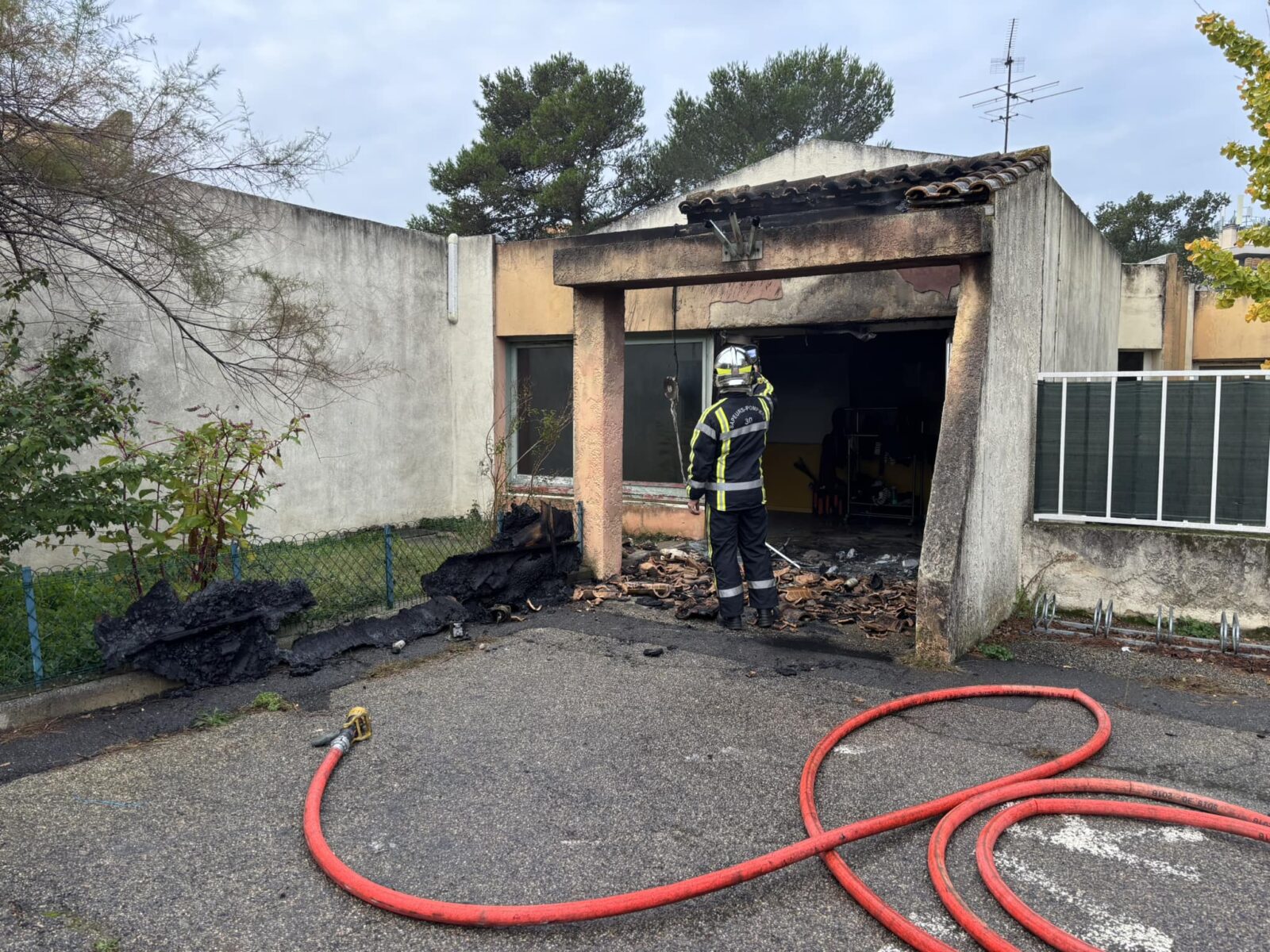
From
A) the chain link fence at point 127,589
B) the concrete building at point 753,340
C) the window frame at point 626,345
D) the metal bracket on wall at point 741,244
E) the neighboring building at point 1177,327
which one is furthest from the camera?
the neighboring building at point 1177,327

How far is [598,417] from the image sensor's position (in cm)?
811

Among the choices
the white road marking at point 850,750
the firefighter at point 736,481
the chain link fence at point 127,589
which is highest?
the firefighter at point 736,481

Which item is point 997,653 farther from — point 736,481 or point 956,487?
point 736,481

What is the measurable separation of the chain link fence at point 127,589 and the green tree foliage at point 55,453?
37cm

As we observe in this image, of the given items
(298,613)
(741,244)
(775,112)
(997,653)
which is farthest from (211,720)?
(775,112)

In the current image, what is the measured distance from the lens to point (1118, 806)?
3.69 metres

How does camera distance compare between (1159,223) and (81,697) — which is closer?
(81,697)

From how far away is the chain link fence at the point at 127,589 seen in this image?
199 inches

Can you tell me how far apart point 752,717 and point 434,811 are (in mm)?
1892

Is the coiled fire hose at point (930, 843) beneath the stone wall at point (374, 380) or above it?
beneath

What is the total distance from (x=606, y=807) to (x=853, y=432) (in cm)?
1103

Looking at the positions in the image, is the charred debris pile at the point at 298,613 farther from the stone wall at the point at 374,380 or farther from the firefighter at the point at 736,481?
the stone wall at the point at 374,380

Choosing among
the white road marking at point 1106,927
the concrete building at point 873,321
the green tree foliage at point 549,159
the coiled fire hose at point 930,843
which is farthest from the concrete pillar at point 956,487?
the green tree foliage at point 549,159

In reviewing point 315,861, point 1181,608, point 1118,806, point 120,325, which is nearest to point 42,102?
point 120,325
